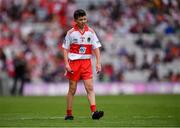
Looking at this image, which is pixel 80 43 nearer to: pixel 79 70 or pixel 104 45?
pixel 79 70

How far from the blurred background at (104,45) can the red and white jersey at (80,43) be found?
1674cm

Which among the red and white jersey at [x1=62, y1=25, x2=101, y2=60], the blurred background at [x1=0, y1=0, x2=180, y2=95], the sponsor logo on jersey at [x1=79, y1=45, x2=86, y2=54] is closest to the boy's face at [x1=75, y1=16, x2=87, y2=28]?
the red and white jersey at [x1=62, y1=25, x2=101, y2=60]

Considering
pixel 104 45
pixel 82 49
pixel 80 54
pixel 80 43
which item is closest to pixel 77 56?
pixel 80 54

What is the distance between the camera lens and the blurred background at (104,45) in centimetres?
3169

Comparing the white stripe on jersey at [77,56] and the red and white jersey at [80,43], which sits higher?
the red and white jersey at [80,43]

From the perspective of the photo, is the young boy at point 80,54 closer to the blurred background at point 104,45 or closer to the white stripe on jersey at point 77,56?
the white stripe on jersey at point 77,56

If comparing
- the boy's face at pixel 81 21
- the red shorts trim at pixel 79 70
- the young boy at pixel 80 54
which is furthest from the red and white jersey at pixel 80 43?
the boy's face at pixel 81 21

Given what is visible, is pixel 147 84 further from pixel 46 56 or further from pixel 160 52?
pixel 46 56

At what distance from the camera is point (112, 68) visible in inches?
1289

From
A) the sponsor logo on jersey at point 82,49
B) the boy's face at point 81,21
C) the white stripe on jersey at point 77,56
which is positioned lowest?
the white stripe on jersey at point 77,56

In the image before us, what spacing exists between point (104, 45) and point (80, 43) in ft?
63.1

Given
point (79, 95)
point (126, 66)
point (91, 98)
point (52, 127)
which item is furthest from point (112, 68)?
point (52, 127)

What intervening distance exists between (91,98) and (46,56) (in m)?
19.3

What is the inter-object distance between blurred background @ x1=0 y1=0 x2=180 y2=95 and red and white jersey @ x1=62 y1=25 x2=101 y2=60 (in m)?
16.7
